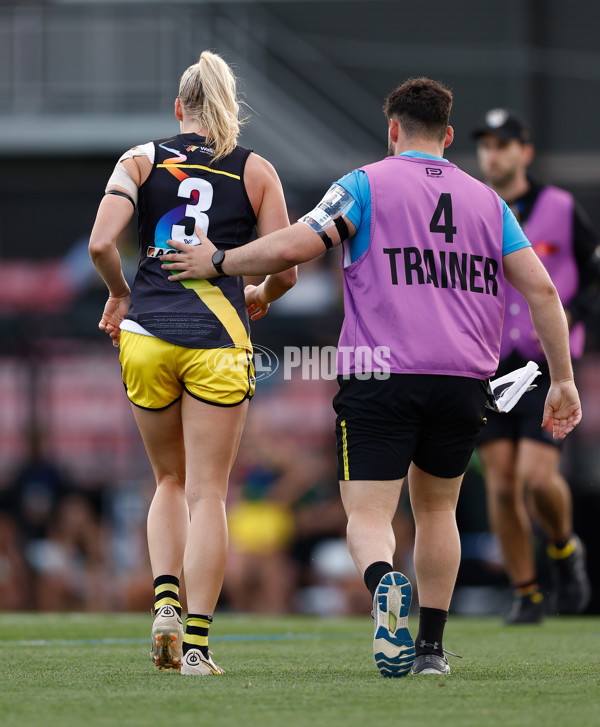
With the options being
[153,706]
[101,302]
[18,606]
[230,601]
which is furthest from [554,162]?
[153,706]

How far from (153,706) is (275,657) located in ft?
5.39

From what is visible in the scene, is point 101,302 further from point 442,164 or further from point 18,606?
point 442,164

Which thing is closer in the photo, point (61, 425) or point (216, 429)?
point (216, 429)

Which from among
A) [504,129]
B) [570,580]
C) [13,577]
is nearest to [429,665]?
[570,580]

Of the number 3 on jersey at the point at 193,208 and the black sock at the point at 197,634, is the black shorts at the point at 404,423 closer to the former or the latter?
the black sock at the point at 197,634

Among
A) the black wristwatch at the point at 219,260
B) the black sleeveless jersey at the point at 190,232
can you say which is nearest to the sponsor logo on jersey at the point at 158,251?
the black sleeveless jersey at the point at 190,232

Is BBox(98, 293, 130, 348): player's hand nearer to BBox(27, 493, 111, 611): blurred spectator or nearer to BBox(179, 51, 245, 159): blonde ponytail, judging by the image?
BBox(179, 51, 245, 159): blonde ponytail

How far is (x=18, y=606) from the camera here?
36.8ft

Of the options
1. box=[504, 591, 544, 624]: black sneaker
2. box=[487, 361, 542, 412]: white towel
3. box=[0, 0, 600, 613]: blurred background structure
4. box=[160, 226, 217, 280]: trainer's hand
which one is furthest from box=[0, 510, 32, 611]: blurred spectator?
box=[487, 361, 542, 412]: white towel

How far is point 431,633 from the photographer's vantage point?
13.1ft

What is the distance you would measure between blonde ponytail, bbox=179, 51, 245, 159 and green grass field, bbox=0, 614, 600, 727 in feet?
5.83

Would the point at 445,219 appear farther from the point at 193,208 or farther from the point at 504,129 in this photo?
the point at 504,129

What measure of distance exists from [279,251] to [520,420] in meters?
3.00

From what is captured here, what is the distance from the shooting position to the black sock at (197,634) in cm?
390
